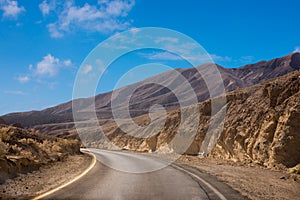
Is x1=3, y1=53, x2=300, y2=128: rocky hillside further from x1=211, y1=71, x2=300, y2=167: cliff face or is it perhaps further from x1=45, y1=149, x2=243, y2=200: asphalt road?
x1=45, y1=149, x2=243, y2=200: asphalt road

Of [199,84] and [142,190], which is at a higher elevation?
[199,84]

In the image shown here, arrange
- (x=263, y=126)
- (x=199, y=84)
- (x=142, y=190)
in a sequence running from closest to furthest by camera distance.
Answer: (x=142, y=190) < (x=263, y=126) < (x=199, y=84)

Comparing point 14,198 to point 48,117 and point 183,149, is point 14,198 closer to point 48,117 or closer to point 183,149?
point 183,149

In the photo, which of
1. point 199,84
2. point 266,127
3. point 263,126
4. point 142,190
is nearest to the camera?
point 142,190

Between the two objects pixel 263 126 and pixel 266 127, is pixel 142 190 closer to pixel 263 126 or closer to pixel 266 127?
pixel 266 127

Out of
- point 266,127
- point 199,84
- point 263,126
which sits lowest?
point 266,127

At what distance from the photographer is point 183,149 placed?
1277 inches

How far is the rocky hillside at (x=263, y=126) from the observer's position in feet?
51.2

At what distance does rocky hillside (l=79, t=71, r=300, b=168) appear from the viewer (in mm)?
15594

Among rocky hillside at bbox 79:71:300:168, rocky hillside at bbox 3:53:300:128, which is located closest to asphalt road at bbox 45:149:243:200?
rocky hillside at bbox 79:71:300:168

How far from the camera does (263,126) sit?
61.3ft

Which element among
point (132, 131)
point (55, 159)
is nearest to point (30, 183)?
point (55, 159)

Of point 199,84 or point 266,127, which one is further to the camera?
point 199,84

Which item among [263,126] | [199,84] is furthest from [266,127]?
[199,84]
